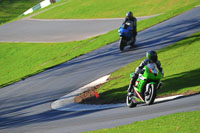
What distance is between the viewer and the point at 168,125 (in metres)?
8.38

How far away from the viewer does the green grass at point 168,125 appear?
800cm

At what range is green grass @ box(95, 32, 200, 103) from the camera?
1298cm

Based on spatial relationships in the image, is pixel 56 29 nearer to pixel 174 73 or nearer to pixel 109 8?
pixel 109 8

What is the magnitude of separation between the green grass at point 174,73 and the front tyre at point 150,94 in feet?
5.07

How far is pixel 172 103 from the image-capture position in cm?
1087

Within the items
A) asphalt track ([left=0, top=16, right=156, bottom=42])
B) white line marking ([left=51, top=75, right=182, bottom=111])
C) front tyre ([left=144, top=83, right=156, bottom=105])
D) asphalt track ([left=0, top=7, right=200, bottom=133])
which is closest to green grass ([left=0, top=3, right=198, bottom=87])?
asphalt track ([left=0, top=7, right=200, bottom=133])

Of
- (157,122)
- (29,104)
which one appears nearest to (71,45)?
(29,104)

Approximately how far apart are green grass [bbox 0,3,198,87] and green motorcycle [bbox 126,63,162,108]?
1476 cm

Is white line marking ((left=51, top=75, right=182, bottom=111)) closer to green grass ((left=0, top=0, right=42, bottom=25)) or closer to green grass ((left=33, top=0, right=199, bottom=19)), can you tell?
green grass ((left=33, top=0, right=199, bottom=19))

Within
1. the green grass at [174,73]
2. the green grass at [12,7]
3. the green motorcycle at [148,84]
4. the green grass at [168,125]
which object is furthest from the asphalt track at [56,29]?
the green grass at [168,125]

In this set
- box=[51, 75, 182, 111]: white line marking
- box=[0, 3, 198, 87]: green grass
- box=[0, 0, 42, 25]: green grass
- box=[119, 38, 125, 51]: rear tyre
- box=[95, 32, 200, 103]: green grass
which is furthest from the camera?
box=[0, 0, 42, 25]: green grass

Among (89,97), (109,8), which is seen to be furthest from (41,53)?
(109,8)

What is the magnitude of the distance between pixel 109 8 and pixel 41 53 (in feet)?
60.6

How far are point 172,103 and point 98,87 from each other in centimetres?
676
